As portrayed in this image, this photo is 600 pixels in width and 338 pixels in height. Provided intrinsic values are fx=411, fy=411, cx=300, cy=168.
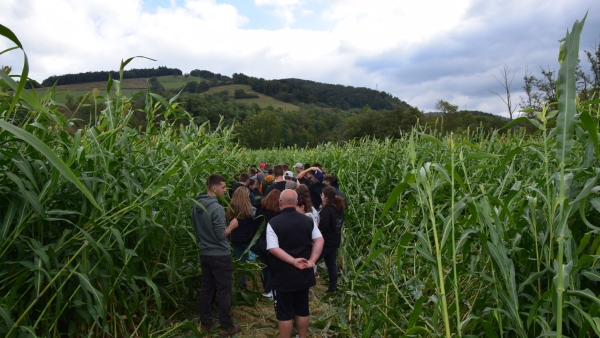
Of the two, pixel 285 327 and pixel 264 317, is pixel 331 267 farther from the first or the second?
pixel 285 327

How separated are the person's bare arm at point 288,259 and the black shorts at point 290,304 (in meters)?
0.35

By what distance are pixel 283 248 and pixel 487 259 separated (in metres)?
2.13

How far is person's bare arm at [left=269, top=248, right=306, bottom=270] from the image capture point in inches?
167

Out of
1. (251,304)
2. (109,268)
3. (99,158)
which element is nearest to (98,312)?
(109,268)

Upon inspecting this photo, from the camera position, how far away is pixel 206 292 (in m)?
4.87

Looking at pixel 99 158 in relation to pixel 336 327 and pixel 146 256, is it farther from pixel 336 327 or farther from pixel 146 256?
pixel 336 327

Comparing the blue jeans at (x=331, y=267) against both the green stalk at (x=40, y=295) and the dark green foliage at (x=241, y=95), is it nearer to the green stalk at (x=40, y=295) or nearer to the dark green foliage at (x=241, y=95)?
the green stalk at (x=40, y=295)

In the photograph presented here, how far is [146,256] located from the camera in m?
4.31

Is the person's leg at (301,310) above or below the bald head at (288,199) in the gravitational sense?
below

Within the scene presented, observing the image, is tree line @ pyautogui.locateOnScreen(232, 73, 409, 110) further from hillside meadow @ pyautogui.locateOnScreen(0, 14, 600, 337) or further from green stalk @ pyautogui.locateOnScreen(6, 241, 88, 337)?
green stalk @ pyautogui.locateOnScreen(6, 241, 88, 337)

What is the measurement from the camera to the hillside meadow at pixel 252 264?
227 cm

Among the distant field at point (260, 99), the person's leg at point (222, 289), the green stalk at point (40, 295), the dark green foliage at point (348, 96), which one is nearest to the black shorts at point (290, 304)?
the person's leg at point (222, 289)

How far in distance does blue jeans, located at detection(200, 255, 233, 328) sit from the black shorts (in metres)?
0.69

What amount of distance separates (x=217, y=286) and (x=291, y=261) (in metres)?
1.11
